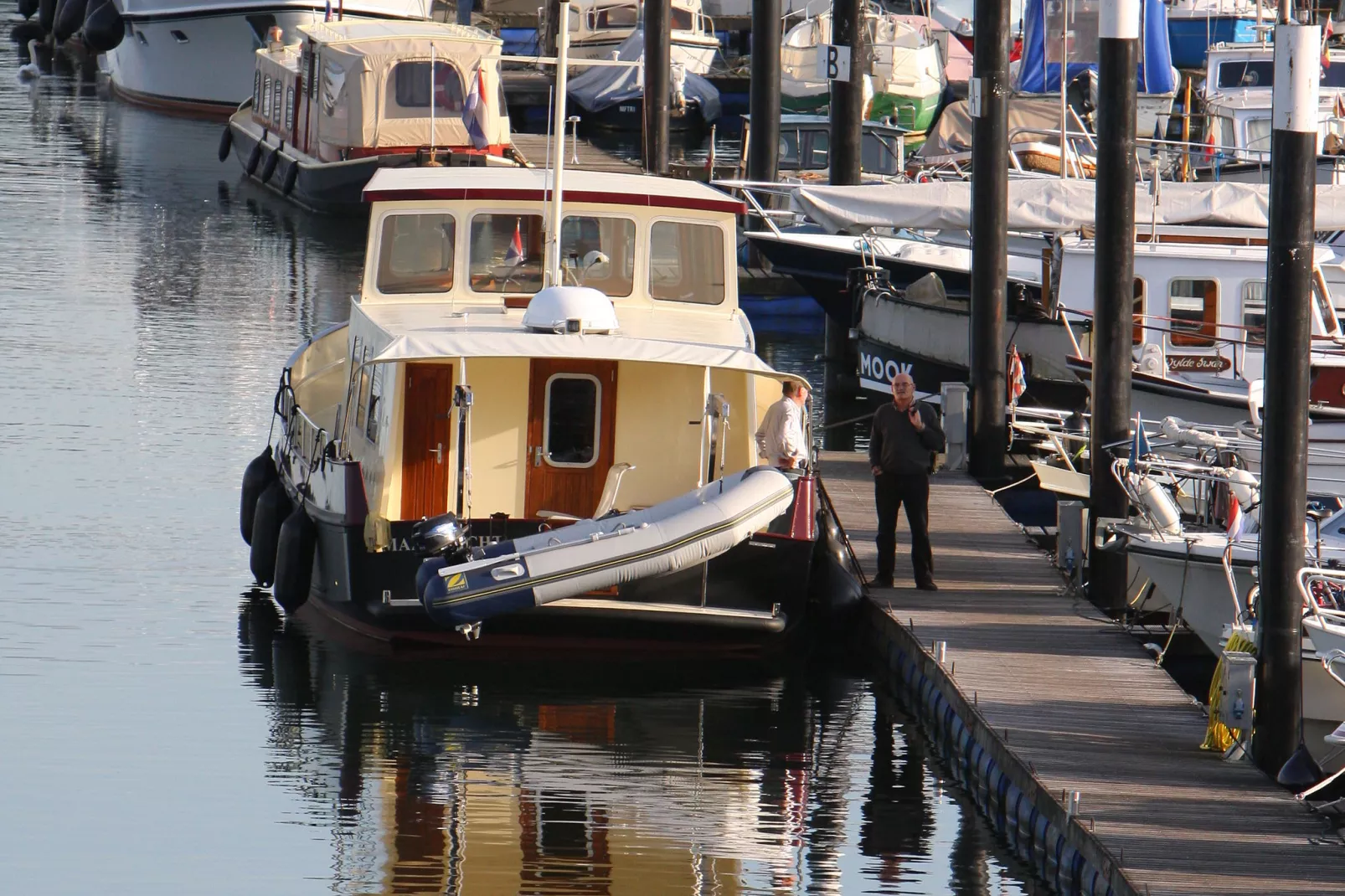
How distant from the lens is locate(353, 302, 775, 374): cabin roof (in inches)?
541

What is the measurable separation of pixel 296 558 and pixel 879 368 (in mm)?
9812

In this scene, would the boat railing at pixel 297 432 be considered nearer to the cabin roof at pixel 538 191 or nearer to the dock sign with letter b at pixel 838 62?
the cabin roof at pixel 538 191

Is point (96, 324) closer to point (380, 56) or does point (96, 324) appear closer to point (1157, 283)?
point (380, 56)

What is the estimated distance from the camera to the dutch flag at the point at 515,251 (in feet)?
52.3

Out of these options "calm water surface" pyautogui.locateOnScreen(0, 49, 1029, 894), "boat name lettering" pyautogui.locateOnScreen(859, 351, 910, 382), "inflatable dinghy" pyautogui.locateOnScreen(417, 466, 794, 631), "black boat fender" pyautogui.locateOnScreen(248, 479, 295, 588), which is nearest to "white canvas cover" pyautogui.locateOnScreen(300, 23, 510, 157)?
"boat name lettering" pyautogui.locateOnScreen(859, 351, 910, 382)

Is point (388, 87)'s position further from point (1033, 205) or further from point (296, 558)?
point (296, 558)

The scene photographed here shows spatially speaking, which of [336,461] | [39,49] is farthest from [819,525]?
[39,49]

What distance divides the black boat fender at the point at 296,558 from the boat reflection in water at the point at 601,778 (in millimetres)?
447

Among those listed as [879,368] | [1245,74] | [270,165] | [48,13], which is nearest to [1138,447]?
[879,368]

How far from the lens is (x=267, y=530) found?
15773 millimetres

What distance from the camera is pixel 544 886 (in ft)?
35.9

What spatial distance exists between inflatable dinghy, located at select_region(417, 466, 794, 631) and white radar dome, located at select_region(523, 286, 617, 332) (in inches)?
56.1

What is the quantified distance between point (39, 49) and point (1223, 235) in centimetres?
5126

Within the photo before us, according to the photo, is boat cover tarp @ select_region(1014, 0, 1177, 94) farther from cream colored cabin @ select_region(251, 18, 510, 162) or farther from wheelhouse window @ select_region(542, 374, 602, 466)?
wheelhouse window @ select_region(542, 374, 602, 466)
